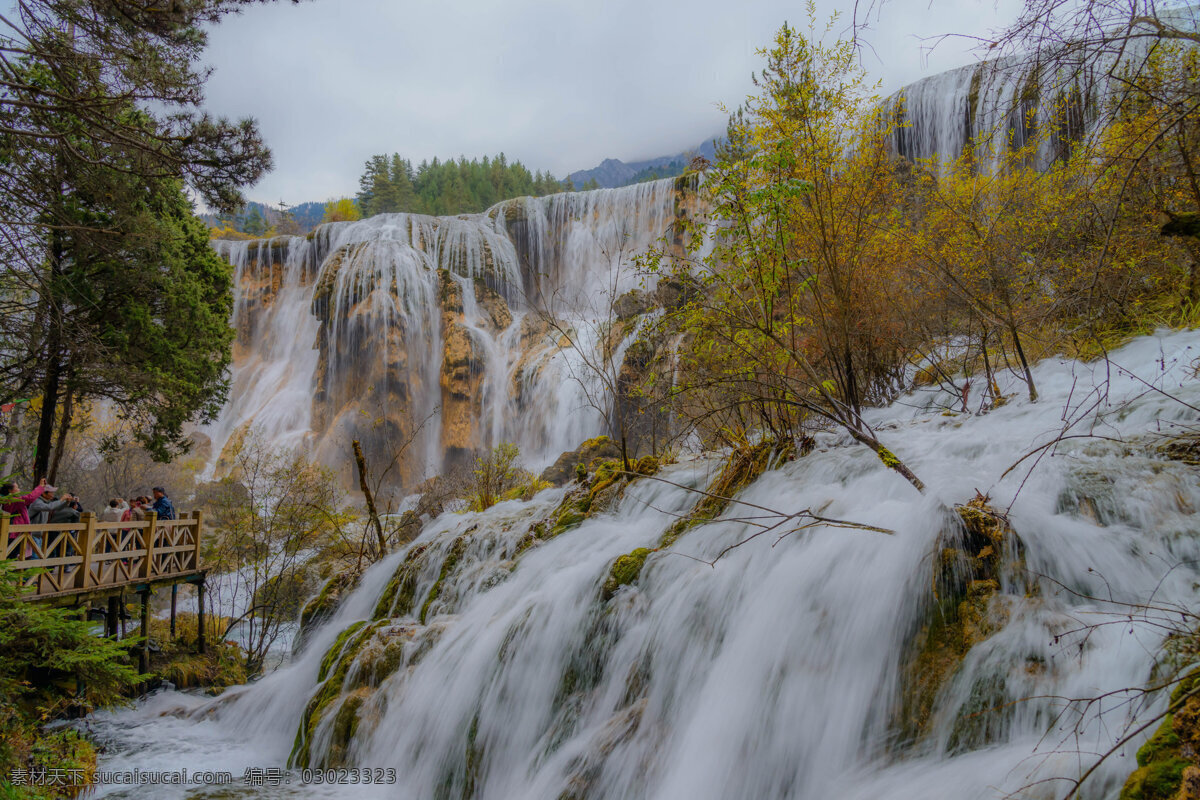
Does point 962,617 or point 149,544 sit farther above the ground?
point 962,617

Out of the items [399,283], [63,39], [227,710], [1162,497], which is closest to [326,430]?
[399,283]

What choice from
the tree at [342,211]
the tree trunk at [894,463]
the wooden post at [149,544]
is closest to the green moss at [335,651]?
the wooden post at [149,544]

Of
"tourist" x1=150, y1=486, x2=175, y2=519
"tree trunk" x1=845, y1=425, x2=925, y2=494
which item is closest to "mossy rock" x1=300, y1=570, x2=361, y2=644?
"tourist" x1=150, y1=486, x2=175, y2=519

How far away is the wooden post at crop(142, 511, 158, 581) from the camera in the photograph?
440 inches

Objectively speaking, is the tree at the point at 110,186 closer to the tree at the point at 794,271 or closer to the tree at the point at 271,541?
the tree at the point at 271,541

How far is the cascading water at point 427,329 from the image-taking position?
91.2 ft

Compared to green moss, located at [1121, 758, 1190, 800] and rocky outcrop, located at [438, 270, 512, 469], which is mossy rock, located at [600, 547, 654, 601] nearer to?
green moss, located at [1121, 758, 1190, 800]

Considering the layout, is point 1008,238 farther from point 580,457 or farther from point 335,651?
point 335,651

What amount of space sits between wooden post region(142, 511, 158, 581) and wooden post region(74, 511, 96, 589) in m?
1.67

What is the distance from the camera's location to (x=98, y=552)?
10.3 metres

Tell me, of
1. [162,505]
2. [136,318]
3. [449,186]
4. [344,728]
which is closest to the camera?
[344,728]

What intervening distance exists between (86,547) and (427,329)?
72.5 feet

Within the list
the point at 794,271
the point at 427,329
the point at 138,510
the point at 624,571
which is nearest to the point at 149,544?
the point at 138,510

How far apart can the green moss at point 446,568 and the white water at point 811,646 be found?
1.01 metres
